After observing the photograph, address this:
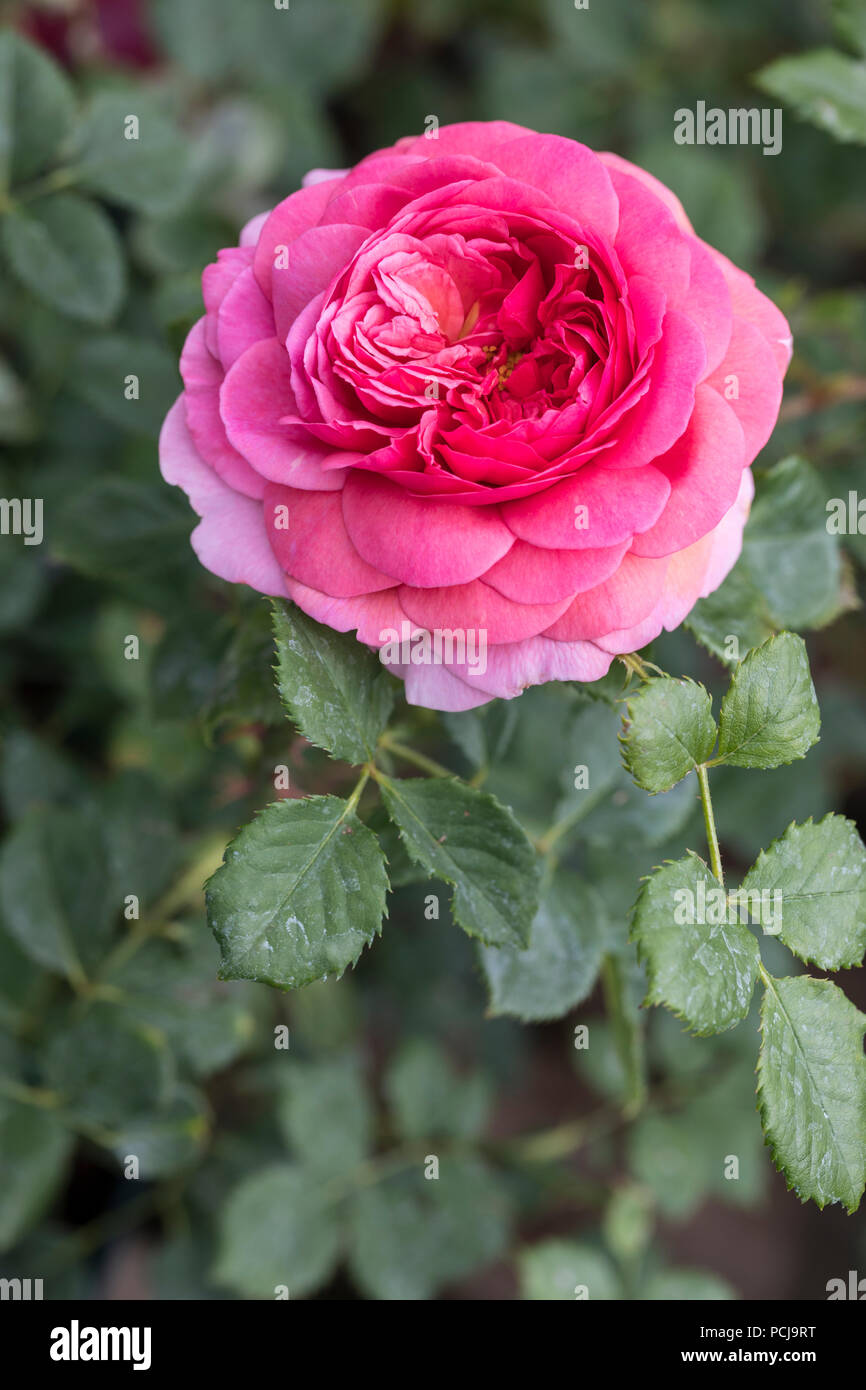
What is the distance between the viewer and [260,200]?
153cm

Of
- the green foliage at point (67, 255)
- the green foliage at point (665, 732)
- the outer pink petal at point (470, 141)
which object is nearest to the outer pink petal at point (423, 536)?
the green foliage at point (665, 732)

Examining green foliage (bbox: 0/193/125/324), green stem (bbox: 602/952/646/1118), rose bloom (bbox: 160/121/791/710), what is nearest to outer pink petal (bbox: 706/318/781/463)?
rose bloom (bbox: 160/121/791/710)

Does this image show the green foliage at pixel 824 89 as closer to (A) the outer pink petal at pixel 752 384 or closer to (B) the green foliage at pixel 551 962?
(A) the outer pink petal at pixel 752 384

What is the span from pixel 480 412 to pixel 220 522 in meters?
0.16

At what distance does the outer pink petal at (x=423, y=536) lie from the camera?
532 mm

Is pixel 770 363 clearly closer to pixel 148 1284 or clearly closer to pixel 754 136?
pixel 148 1284

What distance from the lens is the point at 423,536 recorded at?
53 centimetres

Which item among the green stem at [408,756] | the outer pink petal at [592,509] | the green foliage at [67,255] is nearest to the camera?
→ the outer pink petal at [592,509]

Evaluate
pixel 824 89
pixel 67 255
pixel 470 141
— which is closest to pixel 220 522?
pixel 470 141

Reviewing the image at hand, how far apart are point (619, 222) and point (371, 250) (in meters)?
0.14

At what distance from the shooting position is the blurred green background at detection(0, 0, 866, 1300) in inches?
36.5

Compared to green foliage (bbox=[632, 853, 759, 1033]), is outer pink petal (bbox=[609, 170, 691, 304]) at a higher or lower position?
higher

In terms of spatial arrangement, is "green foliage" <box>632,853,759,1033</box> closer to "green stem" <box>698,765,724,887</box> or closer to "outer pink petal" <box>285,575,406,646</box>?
"green stem" <box>698,765,724,887</box>
